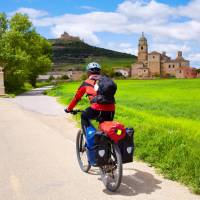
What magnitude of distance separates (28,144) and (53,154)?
1860 mm

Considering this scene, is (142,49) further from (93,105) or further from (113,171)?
(113,171)

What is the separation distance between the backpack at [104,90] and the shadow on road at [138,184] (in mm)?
1403

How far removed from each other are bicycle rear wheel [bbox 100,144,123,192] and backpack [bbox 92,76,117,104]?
0.80 metres

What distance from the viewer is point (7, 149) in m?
11.1

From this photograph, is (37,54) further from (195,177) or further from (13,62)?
(195,177)

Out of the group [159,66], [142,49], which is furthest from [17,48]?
[142,49]

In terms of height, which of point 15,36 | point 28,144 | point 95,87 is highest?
point 15,36

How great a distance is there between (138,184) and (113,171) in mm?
560

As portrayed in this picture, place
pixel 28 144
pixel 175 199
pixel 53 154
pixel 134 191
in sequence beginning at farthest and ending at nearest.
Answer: pixel 28 144, pixel 53 154, pixel 134 191, pixel 175 199

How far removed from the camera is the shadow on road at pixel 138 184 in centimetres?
688

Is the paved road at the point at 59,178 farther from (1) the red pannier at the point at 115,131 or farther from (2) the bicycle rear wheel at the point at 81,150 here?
(1) the red pannier at the point at 115,131

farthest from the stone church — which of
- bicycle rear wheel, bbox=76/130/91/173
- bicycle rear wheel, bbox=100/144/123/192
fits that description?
bicycle rear wheel, bbox=100/144/123/192

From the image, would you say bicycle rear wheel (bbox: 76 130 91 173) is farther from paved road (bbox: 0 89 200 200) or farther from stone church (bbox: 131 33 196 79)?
stone church (bbox: 131 33 196 79)

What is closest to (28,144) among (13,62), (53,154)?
(53,154)
